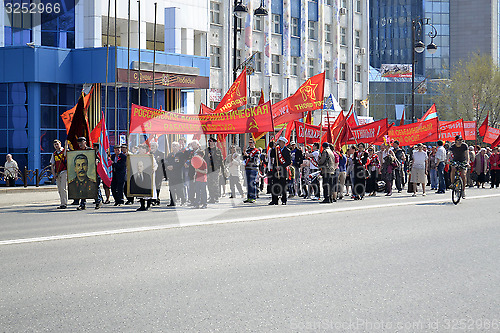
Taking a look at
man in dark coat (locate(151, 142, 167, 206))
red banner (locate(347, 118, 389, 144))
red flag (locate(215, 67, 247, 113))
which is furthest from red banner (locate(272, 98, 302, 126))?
man in dark coat (locate(151, 142, 167, 206))

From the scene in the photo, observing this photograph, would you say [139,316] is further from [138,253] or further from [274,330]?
[138,253]

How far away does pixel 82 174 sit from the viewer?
55.4ft

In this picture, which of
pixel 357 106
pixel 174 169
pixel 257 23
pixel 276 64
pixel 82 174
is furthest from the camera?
pixel 357 106

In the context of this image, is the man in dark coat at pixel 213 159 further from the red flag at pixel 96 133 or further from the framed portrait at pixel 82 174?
the red flag at pixel 96 133

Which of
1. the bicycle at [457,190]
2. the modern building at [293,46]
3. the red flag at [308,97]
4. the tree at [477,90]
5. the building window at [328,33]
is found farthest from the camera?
the tree at [477,90]

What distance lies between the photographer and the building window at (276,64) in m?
48.9

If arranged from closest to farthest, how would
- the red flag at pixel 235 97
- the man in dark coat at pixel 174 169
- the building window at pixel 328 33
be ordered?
the man in dark coat at pixel 174 169 → the red flag at pixel 235 97 → the building window at pixel 328 33

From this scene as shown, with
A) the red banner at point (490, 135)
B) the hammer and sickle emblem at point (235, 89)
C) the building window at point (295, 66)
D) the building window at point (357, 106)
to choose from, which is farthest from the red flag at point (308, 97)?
the building window at point (357, 106)

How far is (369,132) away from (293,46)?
88.8 ft

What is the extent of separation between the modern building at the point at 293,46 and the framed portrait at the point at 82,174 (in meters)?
24.0

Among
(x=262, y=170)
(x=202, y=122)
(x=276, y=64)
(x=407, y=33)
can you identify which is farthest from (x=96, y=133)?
(x=407, y=33)

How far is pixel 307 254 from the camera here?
9234 millimetres

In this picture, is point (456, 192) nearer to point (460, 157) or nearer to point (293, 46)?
point (460, 157)

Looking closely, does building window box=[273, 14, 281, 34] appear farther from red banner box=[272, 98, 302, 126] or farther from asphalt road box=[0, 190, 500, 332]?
asphalt road box=[0, 190, 500, 332]
